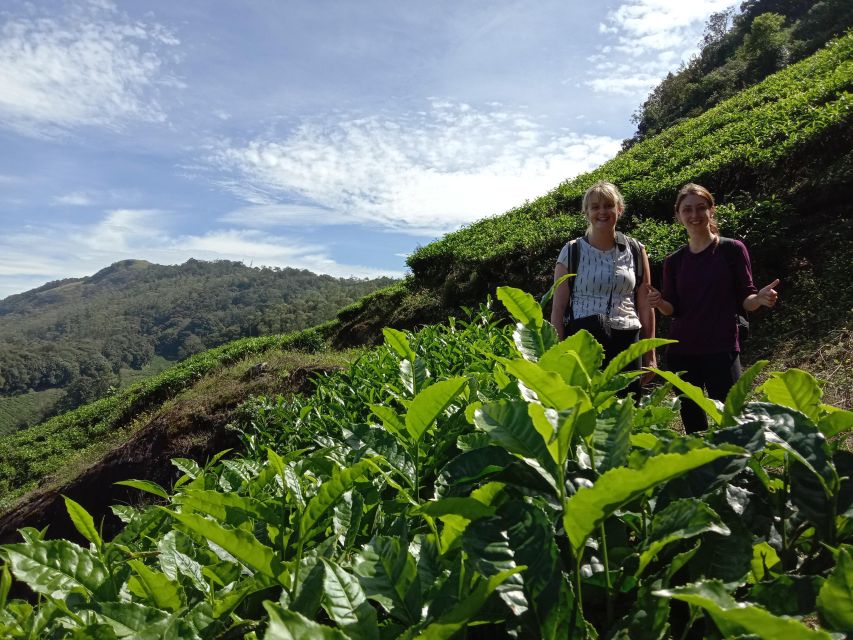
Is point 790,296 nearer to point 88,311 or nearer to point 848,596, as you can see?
point 848,596

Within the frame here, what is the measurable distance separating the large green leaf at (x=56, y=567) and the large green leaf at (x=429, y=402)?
0.57 m

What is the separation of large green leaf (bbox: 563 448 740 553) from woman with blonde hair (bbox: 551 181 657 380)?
3055 mm

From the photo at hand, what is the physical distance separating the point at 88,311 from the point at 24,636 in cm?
21211

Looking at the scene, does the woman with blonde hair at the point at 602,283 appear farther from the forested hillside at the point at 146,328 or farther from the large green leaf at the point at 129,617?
the forested hillside at the point at 146,328

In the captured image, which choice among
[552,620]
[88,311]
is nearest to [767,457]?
[552,620]

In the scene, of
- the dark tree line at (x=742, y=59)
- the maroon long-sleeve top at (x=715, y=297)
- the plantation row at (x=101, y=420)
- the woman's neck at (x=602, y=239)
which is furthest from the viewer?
the dark tree line at (x=742, y=59)

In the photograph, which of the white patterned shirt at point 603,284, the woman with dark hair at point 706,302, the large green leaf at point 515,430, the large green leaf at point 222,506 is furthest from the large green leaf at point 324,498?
the woman with dark hair at point 706,302

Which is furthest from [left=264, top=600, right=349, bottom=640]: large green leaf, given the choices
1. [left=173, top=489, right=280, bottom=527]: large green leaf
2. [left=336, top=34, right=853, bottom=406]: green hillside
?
[left=336, top=34, right=853, bottom=406]: green hillside

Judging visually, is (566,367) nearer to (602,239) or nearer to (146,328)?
(602,239)

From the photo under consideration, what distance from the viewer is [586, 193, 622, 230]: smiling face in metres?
3.59

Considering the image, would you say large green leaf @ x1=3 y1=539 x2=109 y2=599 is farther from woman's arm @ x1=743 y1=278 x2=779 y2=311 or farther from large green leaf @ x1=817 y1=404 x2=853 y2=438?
woman's arm @ x1=743 y1=278 x2=779 y2=311

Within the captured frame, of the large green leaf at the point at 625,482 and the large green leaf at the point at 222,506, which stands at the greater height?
the large green leaf at the point at 625,482

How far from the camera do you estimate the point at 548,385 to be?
2.33 ft

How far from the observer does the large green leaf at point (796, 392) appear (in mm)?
811
